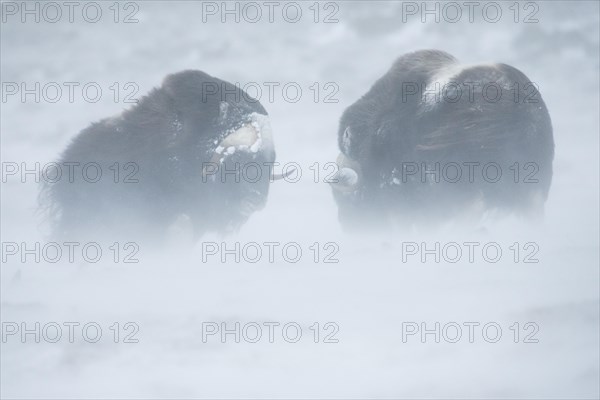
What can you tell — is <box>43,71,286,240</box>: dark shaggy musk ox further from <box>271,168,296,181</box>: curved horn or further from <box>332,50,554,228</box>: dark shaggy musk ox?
<box>332,50,554,228</box>: dark shaggy musk ox

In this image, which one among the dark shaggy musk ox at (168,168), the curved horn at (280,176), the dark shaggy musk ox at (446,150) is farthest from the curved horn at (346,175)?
the dark shaggy musk ox at (168,168)

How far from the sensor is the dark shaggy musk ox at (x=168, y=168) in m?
3.06

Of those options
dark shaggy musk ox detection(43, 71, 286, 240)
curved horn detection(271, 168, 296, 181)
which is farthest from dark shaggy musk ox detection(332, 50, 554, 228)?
dark shaggy musk ox detection(43, 71, 286, 240)

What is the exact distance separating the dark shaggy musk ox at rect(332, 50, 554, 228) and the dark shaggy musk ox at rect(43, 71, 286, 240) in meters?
0.45

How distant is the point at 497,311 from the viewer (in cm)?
284

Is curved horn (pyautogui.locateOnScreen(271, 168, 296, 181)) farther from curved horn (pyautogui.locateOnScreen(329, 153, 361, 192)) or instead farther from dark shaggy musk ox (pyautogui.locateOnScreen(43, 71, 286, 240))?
curved horn (pyautogui.locateOnScreen(329, 153, 361, 192))

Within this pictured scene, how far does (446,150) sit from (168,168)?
118 cm

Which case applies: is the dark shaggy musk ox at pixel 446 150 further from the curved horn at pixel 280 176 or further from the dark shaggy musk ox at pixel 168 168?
the dark shaggy musk ox at pixel 168 168

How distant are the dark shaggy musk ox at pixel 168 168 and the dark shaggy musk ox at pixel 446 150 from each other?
0.45 meters

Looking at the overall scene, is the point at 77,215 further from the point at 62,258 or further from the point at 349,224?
the point at 349,224

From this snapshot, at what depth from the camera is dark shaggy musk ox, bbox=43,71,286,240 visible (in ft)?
10.0

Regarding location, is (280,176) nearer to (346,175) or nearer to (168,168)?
(346,175)

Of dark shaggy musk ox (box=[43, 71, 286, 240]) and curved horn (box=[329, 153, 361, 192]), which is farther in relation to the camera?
curved horn (box=[329, 153, 361, 192])

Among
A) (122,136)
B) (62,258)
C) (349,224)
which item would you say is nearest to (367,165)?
(349,224)
